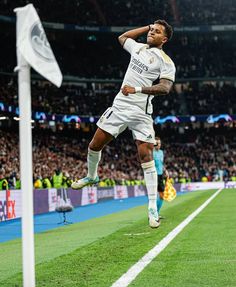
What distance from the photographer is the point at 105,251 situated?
8.84 meters

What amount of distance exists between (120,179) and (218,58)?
2312 centimetres

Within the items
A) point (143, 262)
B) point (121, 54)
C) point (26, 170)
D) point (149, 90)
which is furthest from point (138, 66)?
point (121, 54)

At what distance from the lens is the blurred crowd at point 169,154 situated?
144 ft

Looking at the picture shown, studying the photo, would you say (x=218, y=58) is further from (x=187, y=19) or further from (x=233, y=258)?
(x=233, y=258)

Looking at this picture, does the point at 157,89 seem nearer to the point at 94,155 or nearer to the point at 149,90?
the point at 149,90

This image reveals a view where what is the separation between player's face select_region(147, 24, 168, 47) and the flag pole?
3506mm

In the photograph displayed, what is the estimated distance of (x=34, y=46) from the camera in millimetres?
3803

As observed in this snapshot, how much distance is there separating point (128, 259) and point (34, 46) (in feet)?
14.6

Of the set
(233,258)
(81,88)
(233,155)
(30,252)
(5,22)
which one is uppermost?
(5,22)

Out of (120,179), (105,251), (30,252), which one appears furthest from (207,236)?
(120,179)

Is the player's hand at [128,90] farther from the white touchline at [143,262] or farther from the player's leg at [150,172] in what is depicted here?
the white touchline at [143,262]

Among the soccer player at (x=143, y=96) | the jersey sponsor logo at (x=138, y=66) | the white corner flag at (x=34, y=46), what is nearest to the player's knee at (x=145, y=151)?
the soccer player at (x=143, y=96)

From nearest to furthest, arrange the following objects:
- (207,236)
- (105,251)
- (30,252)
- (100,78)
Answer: (30,252) < (105,251) < (207,236) < (100,78)

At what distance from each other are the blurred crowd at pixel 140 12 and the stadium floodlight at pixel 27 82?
5076cm
